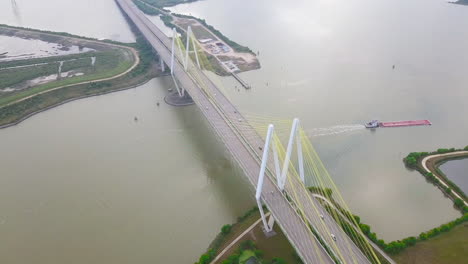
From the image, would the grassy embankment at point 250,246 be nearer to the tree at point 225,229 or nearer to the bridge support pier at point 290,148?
the tree at point 225,229

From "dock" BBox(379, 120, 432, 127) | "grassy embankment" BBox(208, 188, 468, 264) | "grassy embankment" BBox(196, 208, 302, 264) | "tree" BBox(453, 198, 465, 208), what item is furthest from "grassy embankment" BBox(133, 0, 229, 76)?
"tree" BBox(453, 198, 465, 208)

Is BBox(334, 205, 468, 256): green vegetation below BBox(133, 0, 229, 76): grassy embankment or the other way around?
below

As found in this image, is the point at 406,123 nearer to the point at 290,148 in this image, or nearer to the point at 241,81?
the point at 290,148

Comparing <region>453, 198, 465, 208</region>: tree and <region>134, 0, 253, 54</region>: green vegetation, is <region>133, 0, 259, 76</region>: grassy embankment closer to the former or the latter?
<region>134, 0, 253, 54</region>: green vegetation

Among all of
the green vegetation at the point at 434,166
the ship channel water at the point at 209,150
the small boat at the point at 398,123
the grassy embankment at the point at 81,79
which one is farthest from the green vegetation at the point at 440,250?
the grassy embankment at the point at 81,79

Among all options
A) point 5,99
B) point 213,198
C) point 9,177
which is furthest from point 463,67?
point 5,99
